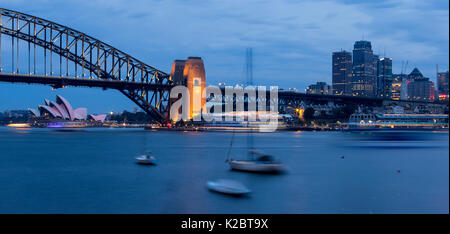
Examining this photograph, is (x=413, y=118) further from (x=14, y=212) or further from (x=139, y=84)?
(x=14, y=212)

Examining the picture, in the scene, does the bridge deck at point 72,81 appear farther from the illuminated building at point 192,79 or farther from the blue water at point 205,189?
the blue water at point 205,189

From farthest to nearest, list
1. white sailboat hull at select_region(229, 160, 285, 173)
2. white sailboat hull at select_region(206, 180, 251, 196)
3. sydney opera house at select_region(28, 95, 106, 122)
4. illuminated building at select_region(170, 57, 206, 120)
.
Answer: sydney opera house at select_region(28, 95, 106, 122), illuminated building at select_region(170, 57, 206, 120), white sailboat hull at select_region(229, 160, 285, 173), white sailboat hull at select_region(206, 180, 251, 196)

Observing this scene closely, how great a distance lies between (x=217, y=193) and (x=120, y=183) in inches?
328

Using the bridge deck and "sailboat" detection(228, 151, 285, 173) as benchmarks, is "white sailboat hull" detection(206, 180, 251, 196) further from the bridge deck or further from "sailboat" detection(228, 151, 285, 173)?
the bridge deck

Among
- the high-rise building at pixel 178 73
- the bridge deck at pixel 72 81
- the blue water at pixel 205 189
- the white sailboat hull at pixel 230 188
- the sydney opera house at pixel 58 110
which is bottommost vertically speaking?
the blue water at pixel 205 189

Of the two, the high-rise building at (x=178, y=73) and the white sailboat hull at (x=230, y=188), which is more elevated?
the high-rise building at (x=178, y=73)

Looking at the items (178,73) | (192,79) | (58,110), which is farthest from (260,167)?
(58,110)

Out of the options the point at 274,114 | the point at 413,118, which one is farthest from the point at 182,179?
the point at 413,118

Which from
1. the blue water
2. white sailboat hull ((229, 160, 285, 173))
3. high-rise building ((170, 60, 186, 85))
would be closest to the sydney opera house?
high-rise building ((170, 60, 186, 85))

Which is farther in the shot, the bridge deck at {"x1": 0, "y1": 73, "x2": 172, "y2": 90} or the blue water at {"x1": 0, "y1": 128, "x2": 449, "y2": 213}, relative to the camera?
the bridge deck at {"x1": 0, "y1": 73, "x2": 172, "y2": 90}

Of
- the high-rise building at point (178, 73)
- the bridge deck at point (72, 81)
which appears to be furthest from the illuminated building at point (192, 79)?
the bridge deck at point (72, 81)

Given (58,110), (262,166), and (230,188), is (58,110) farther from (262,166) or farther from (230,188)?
(230,188)

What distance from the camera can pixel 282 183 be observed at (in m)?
35.0

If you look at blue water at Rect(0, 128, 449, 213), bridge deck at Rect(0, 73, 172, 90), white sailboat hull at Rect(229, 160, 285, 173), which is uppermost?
Result: bridge deck at Rect(0, 73, 172, 90)
